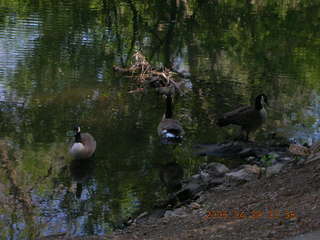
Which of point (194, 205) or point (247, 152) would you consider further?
point (247, 152)

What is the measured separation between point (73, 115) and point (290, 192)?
6.78m

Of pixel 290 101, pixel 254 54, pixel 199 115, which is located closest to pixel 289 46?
pixel 254 54

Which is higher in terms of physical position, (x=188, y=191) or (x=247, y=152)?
(x=188, y=191)

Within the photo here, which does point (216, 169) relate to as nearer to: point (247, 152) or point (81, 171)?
point (247, 152)

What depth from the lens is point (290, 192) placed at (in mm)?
8062

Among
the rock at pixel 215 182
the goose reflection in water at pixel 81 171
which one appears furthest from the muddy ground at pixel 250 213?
the goose reflection in water at pixel 81 171

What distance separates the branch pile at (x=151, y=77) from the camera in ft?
53.2

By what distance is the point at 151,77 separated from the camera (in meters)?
16.9

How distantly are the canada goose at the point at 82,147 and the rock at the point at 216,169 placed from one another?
7.15 ft

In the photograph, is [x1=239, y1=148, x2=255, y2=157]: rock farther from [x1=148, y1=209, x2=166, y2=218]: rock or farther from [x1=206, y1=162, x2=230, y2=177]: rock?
[x1=148, y1=209, x2=166, y2=218]: rock
